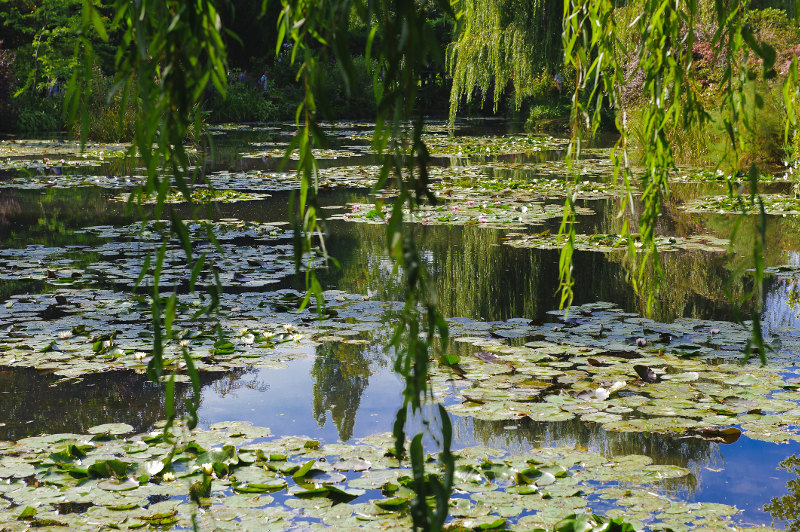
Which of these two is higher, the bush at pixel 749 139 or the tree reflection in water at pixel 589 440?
the bush at pixel 749 139

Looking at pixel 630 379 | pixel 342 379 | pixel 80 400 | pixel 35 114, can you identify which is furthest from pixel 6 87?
pixel 630 379

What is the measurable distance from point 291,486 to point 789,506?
140 cm

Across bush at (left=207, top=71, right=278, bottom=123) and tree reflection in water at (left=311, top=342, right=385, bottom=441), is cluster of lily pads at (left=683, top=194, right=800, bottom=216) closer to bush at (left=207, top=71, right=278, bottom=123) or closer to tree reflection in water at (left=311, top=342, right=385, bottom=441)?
tree reflection in water at (left=311, top=342, right=385, bottom=441)

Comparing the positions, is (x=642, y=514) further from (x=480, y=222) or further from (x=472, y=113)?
(x=472, y=113)

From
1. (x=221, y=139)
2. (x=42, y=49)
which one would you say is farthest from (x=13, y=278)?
(x=42, y=49)

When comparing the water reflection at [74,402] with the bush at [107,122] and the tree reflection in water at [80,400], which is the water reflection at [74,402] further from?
the bush at [107,122]

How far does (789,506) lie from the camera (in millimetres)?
2418

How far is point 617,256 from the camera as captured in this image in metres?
5.98

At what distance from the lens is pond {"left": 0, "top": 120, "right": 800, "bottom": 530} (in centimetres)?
236

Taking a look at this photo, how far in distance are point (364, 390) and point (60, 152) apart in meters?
13.3

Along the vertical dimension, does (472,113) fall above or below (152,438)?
above

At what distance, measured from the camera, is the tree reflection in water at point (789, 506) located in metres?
2.31

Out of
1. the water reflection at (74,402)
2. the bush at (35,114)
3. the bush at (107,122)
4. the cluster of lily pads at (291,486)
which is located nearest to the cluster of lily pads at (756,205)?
the cluster of lily pads at (291,486)

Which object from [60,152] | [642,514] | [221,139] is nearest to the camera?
[642,514]
